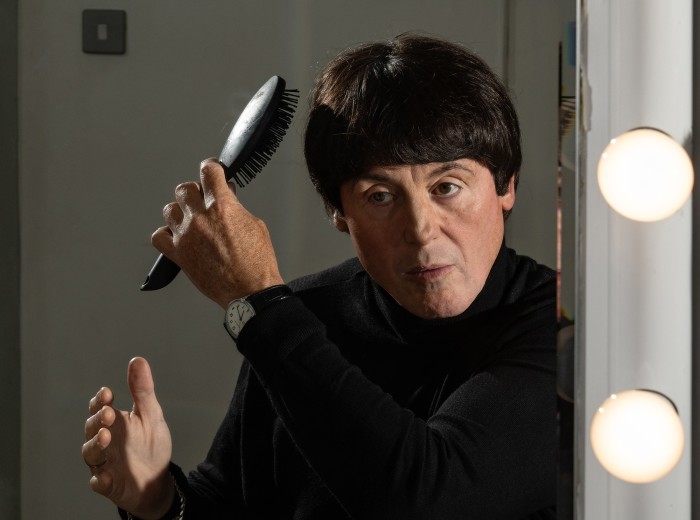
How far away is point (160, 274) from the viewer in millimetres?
431

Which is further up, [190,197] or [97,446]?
[190,197]

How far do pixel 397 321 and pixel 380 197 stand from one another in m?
0.07

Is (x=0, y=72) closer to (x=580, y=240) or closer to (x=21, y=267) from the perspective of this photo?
(x=21, y=267)

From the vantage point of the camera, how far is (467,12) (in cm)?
43

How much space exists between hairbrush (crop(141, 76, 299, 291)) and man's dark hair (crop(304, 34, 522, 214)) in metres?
0.02

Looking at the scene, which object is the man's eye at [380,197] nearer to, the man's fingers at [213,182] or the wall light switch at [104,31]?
the man's fingers at [213,182]

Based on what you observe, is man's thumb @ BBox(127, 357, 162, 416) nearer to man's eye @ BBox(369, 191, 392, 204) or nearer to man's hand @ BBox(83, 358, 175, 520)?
man's hand @ BBox(83, 358, 175, 520)

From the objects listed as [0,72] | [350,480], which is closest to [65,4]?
[0,72]

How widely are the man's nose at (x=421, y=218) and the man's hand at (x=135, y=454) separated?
0.51ft

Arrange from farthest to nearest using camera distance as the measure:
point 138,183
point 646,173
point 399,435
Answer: point 138,183, point 399,435, point 646,173

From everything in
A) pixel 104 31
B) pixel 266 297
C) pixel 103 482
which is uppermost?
pixel 104 31

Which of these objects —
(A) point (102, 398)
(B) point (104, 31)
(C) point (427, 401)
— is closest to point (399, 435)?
(C) point (427, 401)

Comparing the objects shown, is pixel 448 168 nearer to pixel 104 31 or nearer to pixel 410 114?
pixel 410 114

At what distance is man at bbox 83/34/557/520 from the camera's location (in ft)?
1.19
